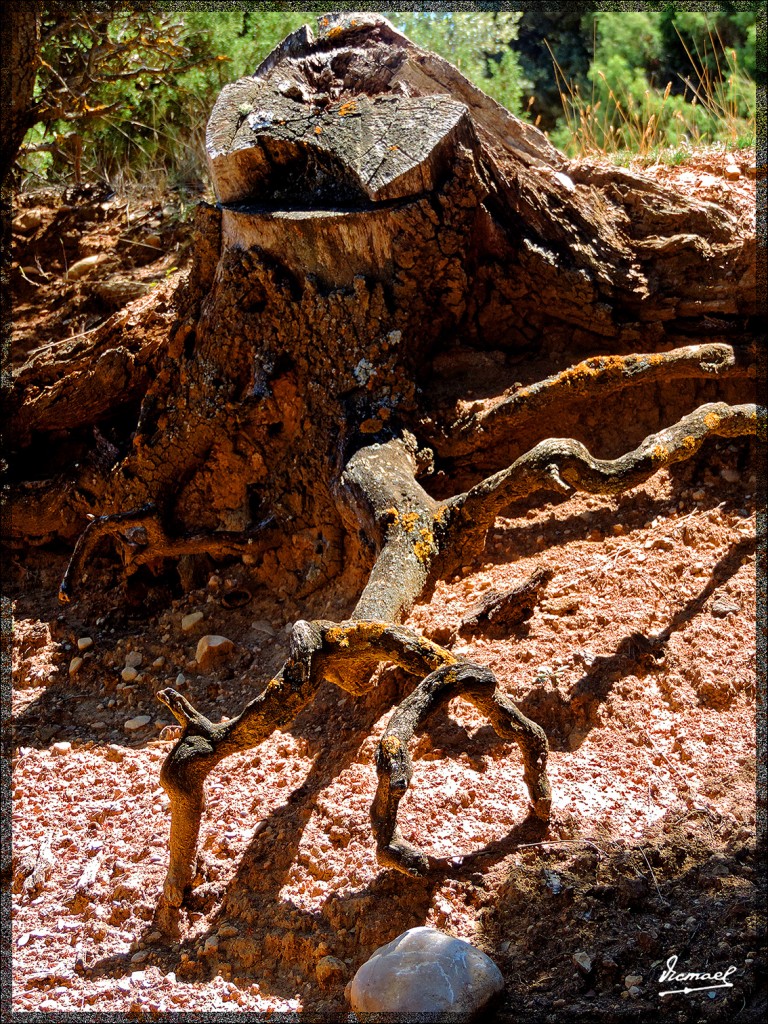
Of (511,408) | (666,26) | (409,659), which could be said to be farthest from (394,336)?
(666,26)

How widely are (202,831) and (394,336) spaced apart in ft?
6.04

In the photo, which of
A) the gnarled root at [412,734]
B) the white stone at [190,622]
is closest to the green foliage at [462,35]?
the white stone at [190,622]

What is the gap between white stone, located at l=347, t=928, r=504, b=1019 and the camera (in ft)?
6.29

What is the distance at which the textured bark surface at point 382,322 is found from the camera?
10.8ft

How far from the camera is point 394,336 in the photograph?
11.3ft

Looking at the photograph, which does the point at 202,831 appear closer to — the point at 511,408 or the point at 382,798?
the point at 382,798

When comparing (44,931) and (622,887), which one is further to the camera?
(44,931)

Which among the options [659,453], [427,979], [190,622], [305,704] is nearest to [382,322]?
[659,453]

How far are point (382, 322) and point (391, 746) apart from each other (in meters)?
1.78

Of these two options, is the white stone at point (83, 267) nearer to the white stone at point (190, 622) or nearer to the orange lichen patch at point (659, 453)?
the white stone at point (190, 622)

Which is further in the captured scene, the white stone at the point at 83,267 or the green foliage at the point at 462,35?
the green foliage at the point at 462,35

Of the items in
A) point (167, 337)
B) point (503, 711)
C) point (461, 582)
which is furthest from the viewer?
point (167, 337)

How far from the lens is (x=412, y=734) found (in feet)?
7.34

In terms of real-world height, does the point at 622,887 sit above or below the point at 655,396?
below
